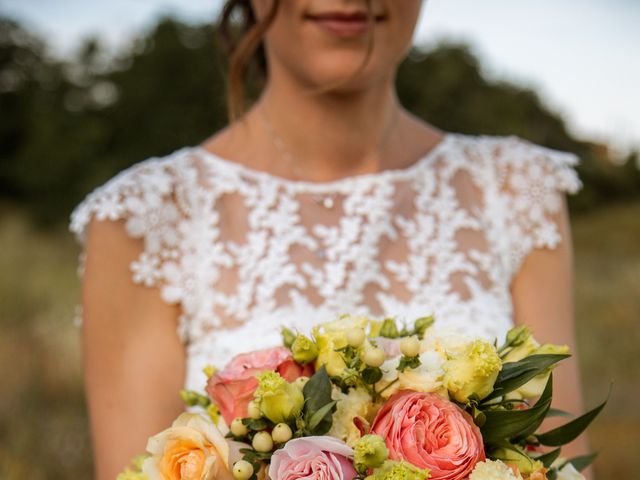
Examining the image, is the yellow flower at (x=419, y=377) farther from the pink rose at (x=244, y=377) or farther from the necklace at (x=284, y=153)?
the necklace at (x=284, y=153)

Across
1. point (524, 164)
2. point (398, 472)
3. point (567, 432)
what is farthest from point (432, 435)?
point (524, 164)

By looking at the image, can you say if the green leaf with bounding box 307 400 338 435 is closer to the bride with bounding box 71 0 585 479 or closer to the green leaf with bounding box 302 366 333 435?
the green leaf with bounding box 302 366 333 435

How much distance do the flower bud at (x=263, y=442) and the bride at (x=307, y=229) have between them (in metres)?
1.01

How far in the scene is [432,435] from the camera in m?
1.14

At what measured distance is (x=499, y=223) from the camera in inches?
99.7

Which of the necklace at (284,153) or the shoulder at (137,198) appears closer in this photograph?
the shoulder at (137,198)

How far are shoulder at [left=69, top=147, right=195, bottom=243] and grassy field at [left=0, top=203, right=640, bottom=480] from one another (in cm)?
283

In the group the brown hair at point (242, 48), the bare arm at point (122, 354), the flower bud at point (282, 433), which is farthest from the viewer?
Answer: the brown hair at point (242, 48)

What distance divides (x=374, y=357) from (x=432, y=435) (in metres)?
0.15

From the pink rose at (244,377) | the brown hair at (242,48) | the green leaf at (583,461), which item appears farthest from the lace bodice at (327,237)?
the pink rose at (244,377)

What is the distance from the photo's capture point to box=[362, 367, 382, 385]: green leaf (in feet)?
4.04

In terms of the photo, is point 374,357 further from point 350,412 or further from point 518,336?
point 518,336

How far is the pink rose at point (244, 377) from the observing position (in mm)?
1285

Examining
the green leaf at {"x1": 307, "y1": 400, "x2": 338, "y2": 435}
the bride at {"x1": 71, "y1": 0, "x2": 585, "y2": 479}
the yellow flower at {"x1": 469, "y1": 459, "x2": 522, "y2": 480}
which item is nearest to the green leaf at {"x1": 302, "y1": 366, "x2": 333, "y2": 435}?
the green leaf at {"x1": 307, "y1": 400, "x2": 338, "y2": 435}
